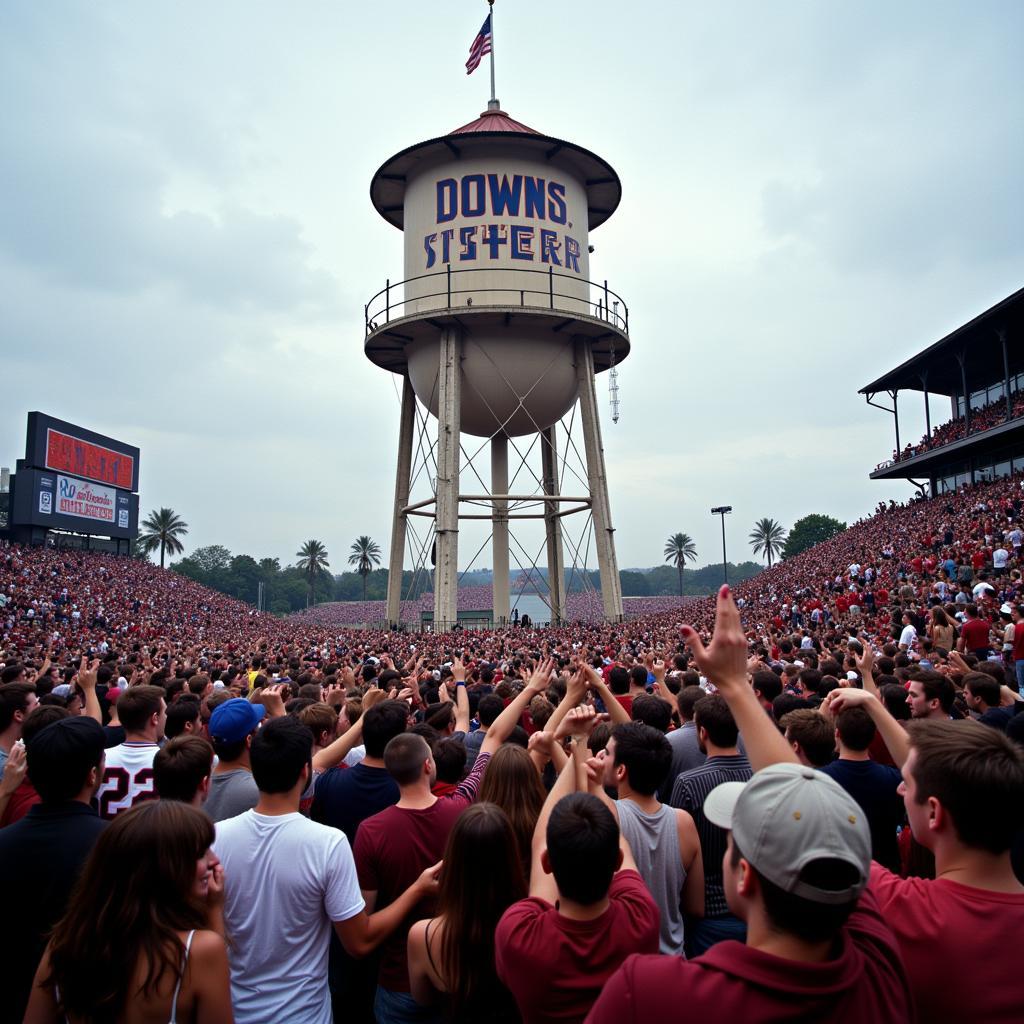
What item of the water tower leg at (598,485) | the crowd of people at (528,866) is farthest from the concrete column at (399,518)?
the crowd of people at (528,866)

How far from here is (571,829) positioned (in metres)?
2.46

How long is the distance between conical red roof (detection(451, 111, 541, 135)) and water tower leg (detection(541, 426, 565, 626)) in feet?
38.5

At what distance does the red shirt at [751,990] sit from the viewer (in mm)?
1730

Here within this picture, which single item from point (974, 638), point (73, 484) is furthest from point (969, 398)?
point (73, 484)

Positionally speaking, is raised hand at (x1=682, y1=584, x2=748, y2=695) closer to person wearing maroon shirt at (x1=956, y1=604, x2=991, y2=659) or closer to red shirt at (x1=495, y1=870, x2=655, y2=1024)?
red shirt at (x1=495, y1=870, x2=655, y2=1024)

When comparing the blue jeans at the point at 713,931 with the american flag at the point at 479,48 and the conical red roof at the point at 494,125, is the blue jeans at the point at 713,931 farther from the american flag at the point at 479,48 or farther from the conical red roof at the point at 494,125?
the american flag at the point at 479,48

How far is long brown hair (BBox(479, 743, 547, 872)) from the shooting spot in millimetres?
3568

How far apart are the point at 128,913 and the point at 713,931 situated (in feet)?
8.30

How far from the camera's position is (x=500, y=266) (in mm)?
28094

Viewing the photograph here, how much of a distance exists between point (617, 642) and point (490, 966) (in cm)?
1808

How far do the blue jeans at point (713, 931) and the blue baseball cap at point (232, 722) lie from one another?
2.54m

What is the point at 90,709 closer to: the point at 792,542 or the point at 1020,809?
the point at 1020,809

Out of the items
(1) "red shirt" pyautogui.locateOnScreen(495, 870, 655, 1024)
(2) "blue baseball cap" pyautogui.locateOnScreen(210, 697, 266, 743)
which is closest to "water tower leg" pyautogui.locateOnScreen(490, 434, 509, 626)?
(2) "blue baseball cap" pyautogui.locateOnScreen(210, 697, 266, 743)

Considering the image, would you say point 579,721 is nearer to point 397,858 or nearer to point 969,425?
point 397,858
